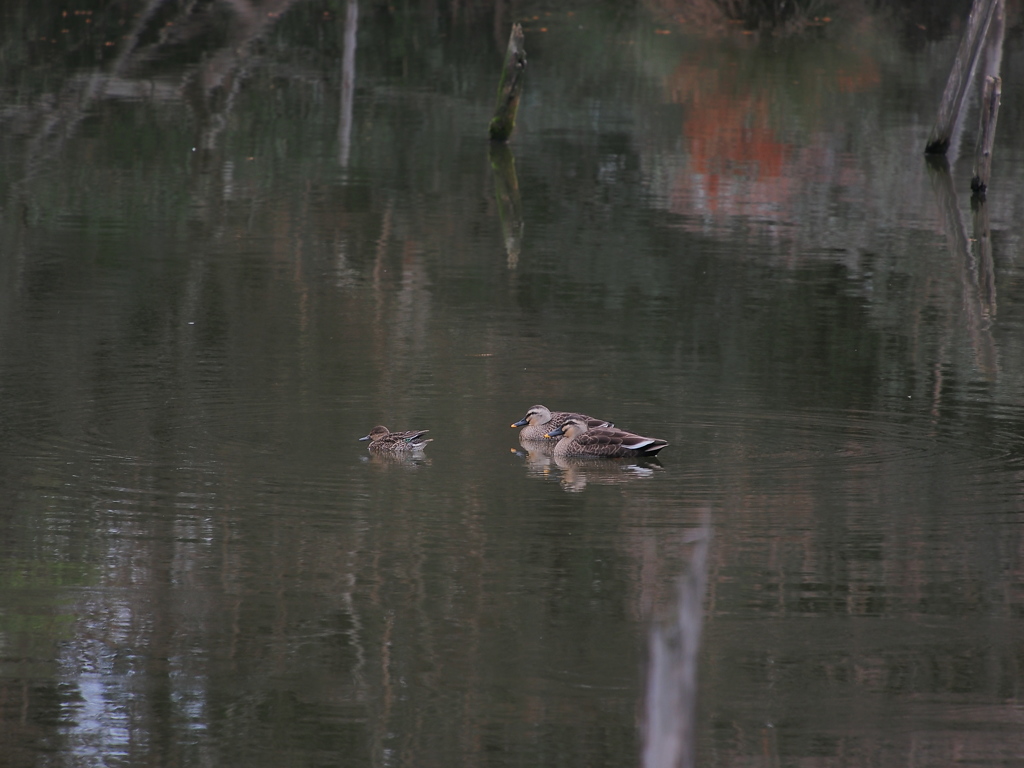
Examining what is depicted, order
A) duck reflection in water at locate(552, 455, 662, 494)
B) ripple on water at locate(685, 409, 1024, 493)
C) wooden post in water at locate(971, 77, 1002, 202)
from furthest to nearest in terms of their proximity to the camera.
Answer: wooden post in water at locate(971, 77, 1002, 202)
ripple on water at locate(685, 409, 1024, 493)
duck reflection in water at locate(552, 455, 662, 494)

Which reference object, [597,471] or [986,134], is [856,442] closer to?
[597,471]

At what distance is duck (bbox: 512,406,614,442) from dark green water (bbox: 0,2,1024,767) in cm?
13

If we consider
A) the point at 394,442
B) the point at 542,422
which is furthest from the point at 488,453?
the point at 394,442

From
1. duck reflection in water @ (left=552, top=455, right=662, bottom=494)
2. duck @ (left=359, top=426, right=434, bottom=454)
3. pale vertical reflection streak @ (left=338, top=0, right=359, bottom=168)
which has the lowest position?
duck reflection in water @ (left=552, top=455, right=662, bottom=494)

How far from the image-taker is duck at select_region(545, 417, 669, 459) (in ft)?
40.2

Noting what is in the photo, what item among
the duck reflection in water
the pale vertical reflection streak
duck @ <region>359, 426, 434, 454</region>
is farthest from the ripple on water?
the pale vertical reflection streak

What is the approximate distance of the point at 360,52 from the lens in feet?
148

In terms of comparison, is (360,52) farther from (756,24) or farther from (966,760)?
(966,760)

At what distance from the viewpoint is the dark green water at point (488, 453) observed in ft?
26.0

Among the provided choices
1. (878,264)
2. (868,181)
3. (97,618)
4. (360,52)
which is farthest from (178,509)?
(360,52)

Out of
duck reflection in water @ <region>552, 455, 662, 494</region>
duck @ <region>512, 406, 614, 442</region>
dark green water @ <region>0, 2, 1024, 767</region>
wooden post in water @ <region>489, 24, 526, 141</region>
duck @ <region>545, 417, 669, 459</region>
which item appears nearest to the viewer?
dark green water @ <region>0, 2, 1024, 767</region>

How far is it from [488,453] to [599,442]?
826mm

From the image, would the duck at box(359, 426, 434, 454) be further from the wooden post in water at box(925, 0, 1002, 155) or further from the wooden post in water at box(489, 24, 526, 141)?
the wooden post in water at box(925, 0, 1002, 155)

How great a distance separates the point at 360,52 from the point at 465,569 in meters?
36.8
